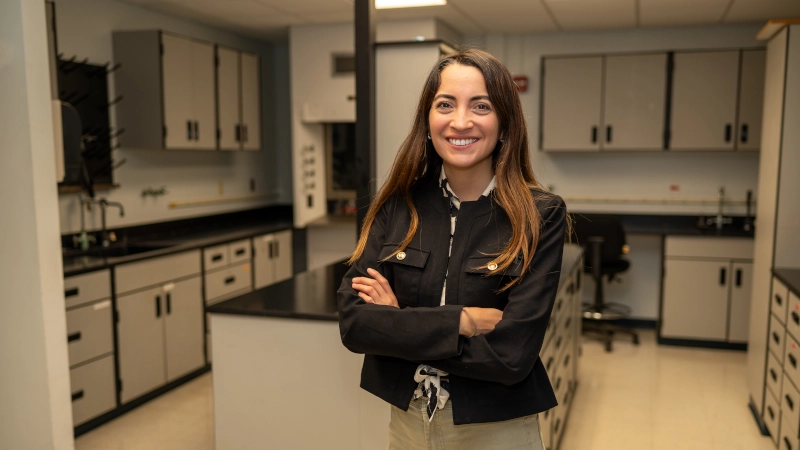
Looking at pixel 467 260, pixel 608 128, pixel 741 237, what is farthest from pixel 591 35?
pixel 467 260

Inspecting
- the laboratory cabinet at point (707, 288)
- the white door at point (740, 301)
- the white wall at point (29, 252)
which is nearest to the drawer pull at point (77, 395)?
the white wall at point (29, 252)

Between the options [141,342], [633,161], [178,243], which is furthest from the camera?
[633,161]

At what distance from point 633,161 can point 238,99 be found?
10.4 feet

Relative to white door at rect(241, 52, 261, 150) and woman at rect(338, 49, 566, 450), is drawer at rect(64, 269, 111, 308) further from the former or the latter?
woman at rect(338, 49, 566, 450)

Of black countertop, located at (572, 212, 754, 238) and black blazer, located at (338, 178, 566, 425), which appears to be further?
black countertop, located at (572, 212, 754, 238)

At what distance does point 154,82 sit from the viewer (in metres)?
4.40

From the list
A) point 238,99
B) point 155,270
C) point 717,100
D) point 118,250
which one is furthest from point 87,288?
point 717,100

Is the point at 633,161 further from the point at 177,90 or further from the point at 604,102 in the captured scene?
the point at 177,90

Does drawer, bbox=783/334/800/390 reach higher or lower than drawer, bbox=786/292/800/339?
lower

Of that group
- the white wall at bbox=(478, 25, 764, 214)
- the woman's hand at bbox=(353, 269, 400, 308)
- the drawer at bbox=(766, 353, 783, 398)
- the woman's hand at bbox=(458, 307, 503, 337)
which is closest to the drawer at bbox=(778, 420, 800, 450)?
the drawer at bbox=(766, 353, 783, 398)

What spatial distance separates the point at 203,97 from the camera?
4.80 meters

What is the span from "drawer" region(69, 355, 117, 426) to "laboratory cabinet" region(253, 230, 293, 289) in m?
1.43

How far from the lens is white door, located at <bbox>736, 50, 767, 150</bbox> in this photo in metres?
5.03

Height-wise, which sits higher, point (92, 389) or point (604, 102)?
point (604, 102)
